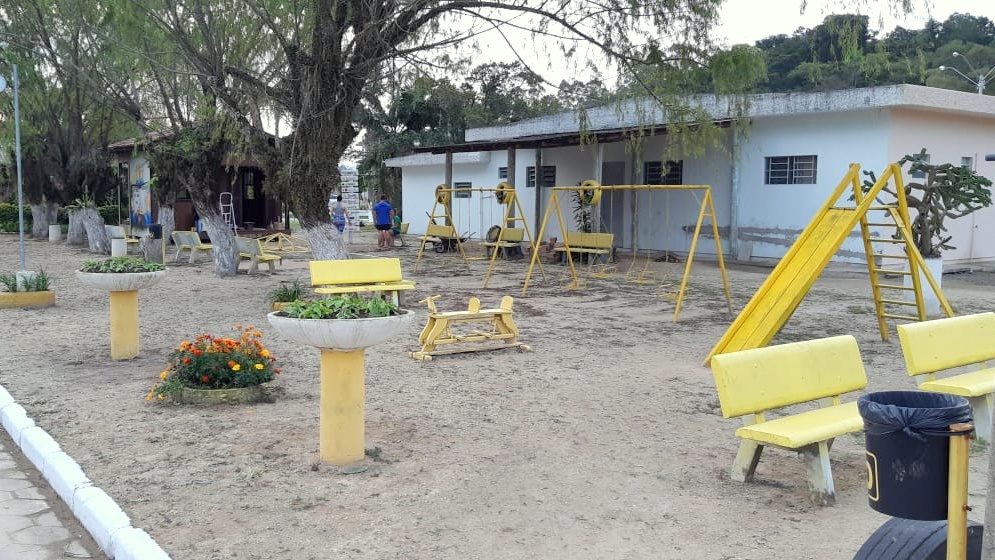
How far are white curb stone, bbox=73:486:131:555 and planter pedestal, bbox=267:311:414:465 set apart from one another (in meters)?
1.17

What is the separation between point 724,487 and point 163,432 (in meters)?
3.59

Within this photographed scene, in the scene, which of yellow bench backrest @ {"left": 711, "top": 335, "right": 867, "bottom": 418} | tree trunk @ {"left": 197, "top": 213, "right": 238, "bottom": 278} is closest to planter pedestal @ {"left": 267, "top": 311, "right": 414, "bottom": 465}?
yellow bench backrest @ {"left": 711, "top": 335, "right": 867, "bottom": 418}

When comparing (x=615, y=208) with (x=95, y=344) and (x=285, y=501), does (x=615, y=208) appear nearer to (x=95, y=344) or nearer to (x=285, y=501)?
(x=95, y=344)

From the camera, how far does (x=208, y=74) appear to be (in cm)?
1152

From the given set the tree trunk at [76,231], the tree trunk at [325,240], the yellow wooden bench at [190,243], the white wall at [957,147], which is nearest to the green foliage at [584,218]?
the white wall at [957,147]

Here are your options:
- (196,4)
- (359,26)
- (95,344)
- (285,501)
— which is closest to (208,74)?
(196,4)

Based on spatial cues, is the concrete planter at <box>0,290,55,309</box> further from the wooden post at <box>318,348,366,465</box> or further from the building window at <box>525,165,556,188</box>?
the building window at <box>525,165,556,188</box>

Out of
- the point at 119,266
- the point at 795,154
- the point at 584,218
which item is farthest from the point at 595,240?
the point at 119,266

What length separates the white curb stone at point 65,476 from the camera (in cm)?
442

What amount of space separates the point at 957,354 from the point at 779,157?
1249 cm

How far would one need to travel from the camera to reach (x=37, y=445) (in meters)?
5.16

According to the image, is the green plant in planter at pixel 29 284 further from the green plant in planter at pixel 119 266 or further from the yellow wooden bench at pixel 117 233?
the yellow wooden bench at pixel 117 233

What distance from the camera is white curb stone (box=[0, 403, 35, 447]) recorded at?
5586mm

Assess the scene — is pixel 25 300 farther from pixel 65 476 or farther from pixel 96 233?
pixel 96 233
